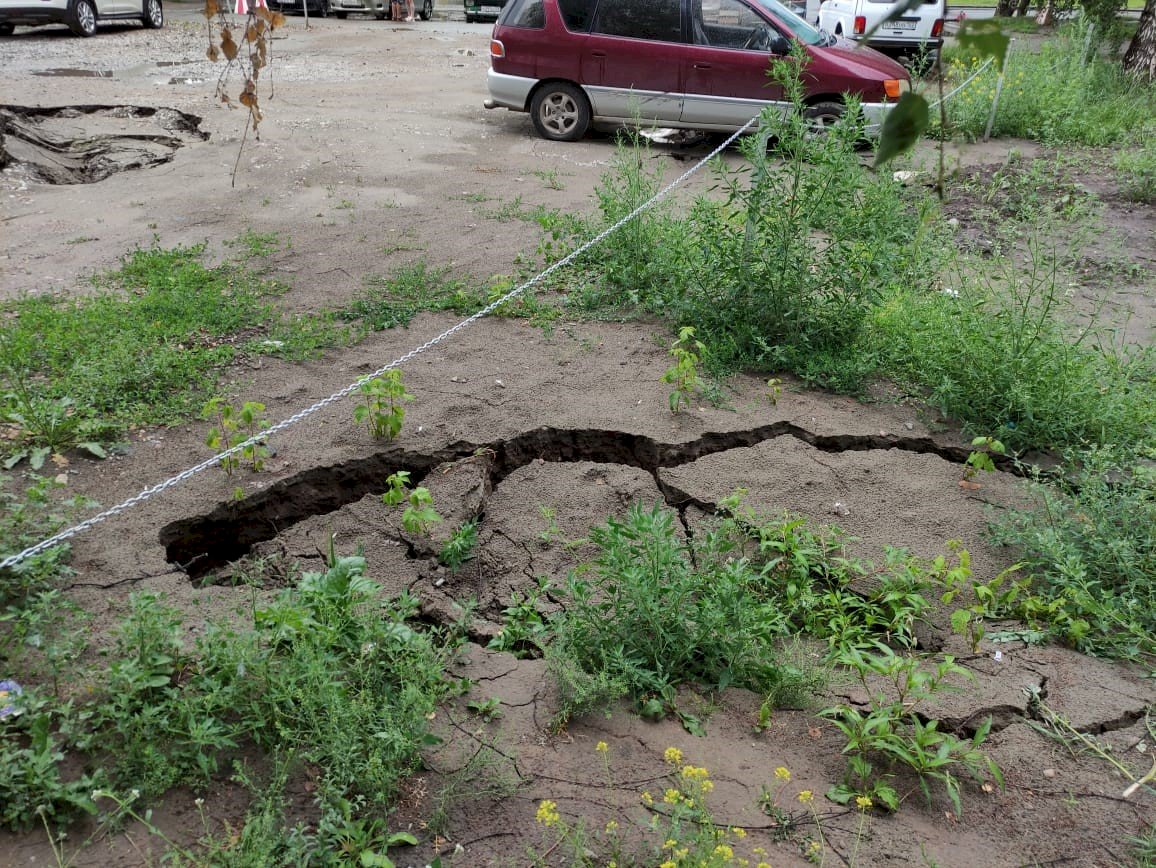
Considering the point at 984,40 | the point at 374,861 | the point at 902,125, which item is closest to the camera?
the point at 984,40

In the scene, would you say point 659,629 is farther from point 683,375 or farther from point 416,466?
point 683,375

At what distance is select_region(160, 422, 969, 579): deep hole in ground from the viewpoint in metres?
4.15

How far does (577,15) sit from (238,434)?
312 inches

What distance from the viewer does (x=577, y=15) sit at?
10.6m

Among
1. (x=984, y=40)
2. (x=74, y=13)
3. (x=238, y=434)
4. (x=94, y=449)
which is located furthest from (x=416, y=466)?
(x=74, y=13)

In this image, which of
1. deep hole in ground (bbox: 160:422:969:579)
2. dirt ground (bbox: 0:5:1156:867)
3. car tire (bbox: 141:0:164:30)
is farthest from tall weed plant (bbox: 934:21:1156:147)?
car tire (bbox: 141:0:164:30)

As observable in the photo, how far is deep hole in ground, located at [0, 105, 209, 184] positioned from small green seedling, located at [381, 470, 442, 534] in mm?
6420

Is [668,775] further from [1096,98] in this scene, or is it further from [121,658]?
[1096,98]

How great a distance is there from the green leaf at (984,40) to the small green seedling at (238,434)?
3.79 meters

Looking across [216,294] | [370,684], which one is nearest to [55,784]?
[370,684]

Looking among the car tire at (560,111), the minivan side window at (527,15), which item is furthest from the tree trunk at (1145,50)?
the minivan side window at (527,15)

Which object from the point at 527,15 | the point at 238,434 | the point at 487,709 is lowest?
the point at 487,709

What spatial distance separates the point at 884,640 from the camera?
3854 millimetres

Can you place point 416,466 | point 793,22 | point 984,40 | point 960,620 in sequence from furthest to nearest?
1. point 793,22
2. point 416,466
3. point 960,620
4. point 984,40
